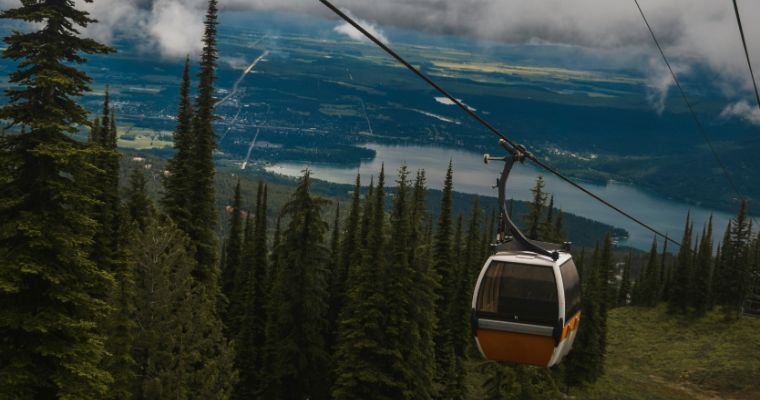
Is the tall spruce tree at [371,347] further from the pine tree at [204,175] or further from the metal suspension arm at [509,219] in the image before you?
the metal suspension arm at [509,219]

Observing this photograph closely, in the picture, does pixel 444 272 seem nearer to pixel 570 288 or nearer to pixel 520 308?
pixel 570 288

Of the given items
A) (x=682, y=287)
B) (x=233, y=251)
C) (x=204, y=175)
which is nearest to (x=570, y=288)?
(x=204, y=175)

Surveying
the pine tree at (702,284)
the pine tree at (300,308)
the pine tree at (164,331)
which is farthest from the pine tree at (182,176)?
the pine tree at (702,284)

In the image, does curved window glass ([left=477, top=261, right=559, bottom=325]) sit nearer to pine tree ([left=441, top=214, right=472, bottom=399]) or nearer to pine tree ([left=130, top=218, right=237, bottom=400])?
pine tree ([left=130, top=218, right=237, bottom=400])

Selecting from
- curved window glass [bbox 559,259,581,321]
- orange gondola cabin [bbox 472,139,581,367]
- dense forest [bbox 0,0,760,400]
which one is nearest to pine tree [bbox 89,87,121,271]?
dense forest [bbox 0,0,760,400]

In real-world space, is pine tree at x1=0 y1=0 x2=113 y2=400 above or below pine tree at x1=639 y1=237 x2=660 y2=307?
above
